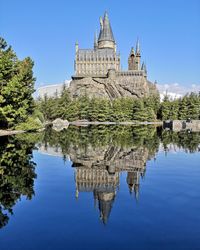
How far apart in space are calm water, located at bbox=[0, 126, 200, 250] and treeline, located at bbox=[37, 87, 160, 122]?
66415mm

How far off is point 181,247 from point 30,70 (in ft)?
147

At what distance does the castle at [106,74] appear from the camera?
118 meters

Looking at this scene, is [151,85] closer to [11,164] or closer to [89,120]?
[89,120]

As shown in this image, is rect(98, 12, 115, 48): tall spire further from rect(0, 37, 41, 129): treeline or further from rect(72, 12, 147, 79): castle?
rect(0, 37, 41, 129): treeline

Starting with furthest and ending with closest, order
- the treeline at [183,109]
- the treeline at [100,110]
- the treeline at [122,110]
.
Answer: the treeline at [100,110] < the treeline at [122,110] < the treeline at [183,109]

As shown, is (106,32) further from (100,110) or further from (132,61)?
(100,110)

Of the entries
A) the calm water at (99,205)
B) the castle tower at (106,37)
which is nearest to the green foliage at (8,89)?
the calm water at (99,205)

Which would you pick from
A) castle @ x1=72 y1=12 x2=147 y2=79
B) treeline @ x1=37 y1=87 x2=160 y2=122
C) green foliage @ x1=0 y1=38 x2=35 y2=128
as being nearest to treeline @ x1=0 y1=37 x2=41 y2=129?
green foliage @ x1=0 y1=38 x2=35 y2=128

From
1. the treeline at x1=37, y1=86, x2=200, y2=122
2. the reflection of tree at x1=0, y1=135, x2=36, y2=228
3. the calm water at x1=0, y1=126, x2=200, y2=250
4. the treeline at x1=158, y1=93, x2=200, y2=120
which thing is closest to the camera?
the calm water at x1=0, y1=126, x2=200, y2=250

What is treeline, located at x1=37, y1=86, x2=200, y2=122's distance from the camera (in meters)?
80.6

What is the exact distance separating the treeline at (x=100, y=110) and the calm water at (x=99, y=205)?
2615 inches

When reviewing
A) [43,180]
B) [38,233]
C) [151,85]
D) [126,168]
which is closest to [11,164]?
[43,180]

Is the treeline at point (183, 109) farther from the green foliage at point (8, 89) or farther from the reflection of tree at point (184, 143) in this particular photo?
the green foliage at point (8, 89)

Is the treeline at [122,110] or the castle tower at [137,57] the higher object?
the castle tower at [137,57]
